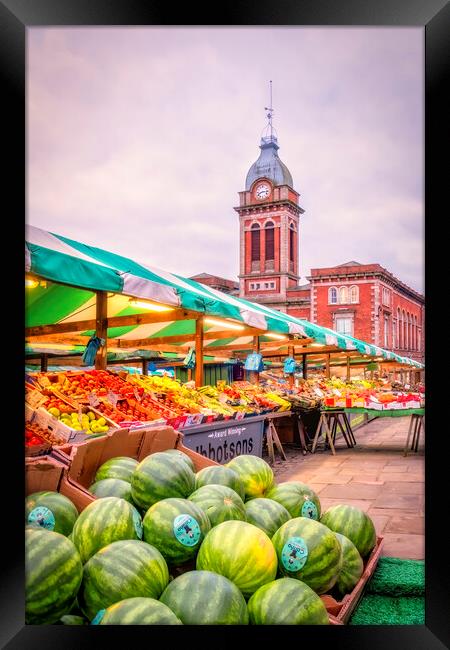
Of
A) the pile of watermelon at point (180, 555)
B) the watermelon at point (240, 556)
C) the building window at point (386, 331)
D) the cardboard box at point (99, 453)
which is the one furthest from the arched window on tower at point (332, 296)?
the watermelon at point (240, 556)

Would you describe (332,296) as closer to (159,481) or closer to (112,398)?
(112,398)

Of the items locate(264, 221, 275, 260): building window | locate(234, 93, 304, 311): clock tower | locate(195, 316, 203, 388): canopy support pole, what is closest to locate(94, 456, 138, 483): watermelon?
locate(195, 316, 203, 388): canopy support pole

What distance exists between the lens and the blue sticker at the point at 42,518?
2.23 meters

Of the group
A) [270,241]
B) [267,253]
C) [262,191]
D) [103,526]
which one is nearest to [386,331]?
[262,191]

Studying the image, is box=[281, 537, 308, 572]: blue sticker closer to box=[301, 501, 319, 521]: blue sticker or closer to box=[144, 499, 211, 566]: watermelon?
box=[144, 499, 211, 566]: watermelon

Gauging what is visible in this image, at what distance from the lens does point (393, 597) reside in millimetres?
2709

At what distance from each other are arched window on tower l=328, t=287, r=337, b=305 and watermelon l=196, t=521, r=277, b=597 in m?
39.9

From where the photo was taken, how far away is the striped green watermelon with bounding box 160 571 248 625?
1.83m

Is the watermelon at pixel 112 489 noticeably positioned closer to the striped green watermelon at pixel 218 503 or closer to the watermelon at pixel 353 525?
the striped green watermelon at pixel 218 503

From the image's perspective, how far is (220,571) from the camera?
2.06m

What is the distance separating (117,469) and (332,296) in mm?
39741
